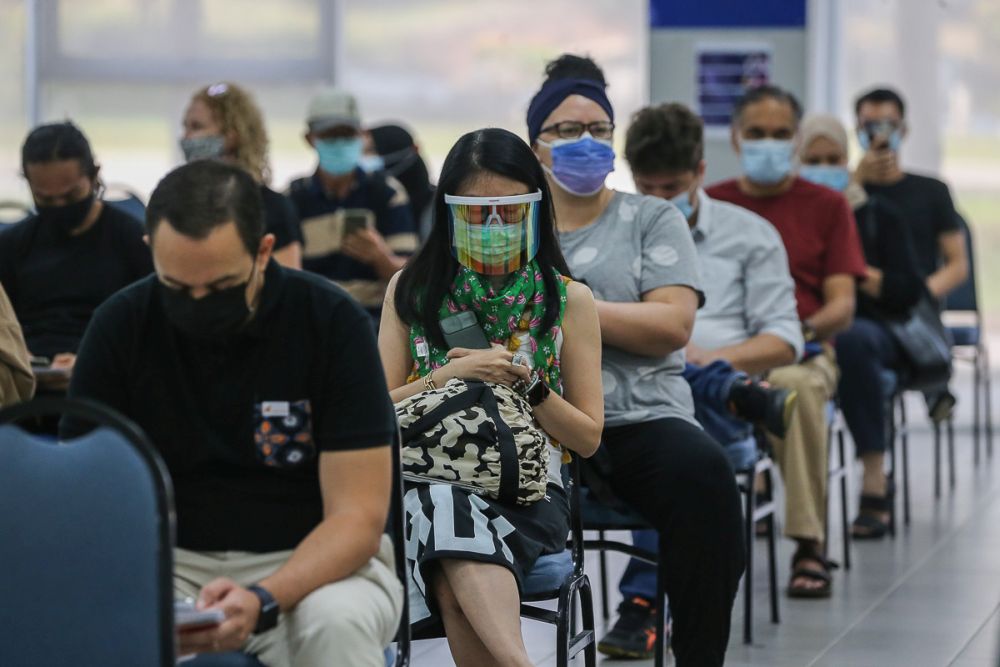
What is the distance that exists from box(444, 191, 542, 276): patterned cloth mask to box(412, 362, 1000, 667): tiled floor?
1217 mm

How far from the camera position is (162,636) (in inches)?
79.4

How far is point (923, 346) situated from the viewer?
5.66 meters

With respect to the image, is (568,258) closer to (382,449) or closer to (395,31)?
(382,449)

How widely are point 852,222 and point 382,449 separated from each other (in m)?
3.04

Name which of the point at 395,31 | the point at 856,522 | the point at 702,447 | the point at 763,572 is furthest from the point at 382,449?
the point at 395,31

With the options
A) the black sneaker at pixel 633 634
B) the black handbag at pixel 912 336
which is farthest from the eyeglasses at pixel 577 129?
the black handbag at pixel 912 336

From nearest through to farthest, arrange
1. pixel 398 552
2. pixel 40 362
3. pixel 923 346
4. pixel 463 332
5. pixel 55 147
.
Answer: pixel 398 552
pixel 463 332
pixel 40 362
pixel 55 147
pixel 923 346

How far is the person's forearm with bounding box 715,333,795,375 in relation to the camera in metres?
4.21

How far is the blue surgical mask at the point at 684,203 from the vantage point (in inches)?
165

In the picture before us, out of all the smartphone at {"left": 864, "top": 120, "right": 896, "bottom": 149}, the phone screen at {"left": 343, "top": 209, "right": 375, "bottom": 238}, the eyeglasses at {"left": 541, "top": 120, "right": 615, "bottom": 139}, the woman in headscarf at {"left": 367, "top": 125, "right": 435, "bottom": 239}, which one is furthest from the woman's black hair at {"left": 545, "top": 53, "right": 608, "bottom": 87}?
the woman in headscarf at {"left": 367, "top": 125, "right": 435, "bottom": 239}

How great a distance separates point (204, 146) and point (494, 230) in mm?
2339

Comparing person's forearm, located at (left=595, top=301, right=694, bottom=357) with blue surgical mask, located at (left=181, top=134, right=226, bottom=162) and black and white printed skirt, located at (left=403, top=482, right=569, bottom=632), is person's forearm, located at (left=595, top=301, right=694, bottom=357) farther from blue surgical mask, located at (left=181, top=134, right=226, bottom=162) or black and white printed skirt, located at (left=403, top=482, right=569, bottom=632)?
blue surgical mask, located at (left=181, top=134, right=226, bottom=162)

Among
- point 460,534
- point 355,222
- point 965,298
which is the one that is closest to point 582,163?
point 460,534

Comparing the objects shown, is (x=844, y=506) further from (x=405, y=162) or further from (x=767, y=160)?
(x=405, y=162)
